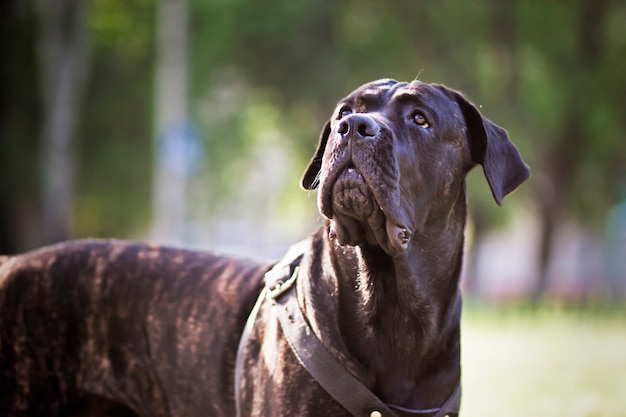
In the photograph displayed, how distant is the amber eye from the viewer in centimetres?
388

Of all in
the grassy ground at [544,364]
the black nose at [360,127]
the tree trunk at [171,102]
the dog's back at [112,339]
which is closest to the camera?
the black nose at [360,127]

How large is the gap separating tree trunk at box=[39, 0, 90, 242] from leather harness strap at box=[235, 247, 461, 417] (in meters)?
16.6

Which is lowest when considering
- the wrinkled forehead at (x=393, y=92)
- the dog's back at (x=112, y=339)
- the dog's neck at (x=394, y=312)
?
the dog's back at (x=112, y=339)

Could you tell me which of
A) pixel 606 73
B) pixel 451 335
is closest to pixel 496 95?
pixel 606 73

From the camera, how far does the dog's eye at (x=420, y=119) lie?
388cm

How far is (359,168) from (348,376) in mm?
818

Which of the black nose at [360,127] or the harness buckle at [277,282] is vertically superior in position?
the black nose at [360,127]

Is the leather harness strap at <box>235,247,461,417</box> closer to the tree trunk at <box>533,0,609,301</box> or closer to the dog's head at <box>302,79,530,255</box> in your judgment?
the dog's head at <box>302,79,530,255</box>

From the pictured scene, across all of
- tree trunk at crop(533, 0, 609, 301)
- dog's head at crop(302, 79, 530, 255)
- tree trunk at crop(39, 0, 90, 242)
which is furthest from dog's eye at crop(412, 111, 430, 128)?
tree trunk at crop(533, 0, 609, 301)

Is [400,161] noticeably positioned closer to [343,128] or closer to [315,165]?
[343,128]

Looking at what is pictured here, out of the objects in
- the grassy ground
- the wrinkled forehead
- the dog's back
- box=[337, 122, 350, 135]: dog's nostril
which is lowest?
the grassy ground

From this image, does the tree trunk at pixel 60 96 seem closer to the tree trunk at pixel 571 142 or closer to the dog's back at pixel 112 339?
the tree trunk at pixel 571 142

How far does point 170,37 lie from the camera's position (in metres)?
21.1

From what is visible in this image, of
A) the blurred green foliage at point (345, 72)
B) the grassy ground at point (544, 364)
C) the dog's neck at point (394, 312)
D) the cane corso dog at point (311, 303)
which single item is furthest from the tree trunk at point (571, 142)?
the dog's neck at point (394, 312)
